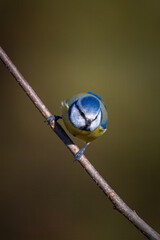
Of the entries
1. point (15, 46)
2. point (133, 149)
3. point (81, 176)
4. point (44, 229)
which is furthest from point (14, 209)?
point (15, 46)

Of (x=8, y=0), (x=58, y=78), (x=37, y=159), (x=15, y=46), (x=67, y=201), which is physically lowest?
(x=67, y=201)

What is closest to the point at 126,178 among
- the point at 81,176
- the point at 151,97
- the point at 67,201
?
the point at 81,176

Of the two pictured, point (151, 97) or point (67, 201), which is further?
point (151, 97)

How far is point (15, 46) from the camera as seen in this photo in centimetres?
221

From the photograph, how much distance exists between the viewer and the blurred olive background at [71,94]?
2.08 m

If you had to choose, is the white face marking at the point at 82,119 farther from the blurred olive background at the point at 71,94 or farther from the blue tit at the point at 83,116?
the blurred olive background at the point at 71,94

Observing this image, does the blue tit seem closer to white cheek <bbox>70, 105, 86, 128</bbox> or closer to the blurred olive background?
white cheek <bbox>70, 105, 86, 128</bbox>

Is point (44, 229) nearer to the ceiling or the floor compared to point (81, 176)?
nearer to the floor

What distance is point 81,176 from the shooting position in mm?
2162

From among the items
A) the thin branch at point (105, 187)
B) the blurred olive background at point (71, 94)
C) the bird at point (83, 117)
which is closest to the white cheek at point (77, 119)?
the bird at point (83, 117)

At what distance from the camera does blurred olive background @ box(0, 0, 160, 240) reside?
2084mm

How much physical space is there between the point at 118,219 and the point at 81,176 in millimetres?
442

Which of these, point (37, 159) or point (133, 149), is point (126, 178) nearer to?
point (133, 149)

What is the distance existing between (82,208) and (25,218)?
0.45m
